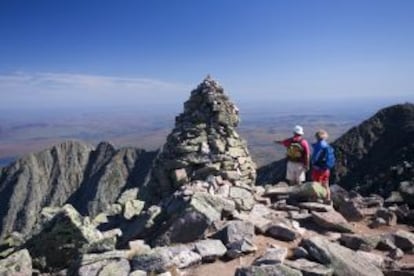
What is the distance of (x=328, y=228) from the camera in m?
16.8

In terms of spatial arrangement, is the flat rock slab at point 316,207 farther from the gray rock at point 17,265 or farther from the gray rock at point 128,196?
the gray rock at point 128,196

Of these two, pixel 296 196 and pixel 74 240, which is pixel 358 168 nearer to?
pixel 296 196

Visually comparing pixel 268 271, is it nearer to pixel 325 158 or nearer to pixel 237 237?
pixel 237 237

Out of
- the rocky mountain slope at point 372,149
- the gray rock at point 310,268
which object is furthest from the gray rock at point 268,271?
the rocky mountain slope at point 372,149

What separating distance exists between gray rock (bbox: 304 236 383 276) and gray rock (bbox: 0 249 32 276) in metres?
8.54

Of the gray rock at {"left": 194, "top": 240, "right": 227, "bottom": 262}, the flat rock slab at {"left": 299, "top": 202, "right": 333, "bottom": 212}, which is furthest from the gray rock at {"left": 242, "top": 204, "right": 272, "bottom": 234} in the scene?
the gray rock at {"left": 194, "top": 240, "right": 227, "bottom": 262}

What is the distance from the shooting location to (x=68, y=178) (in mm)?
145375

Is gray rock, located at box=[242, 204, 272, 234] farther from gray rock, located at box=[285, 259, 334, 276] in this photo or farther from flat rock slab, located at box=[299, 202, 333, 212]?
gray rock, located at box=[285, 259, 334, 276]

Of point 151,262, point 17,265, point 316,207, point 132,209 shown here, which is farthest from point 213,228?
point 132,209

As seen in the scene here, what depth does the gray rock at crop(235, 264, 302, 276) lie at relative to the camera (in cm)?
1116

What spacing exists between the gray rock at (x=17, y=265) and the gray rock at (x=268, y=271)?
7205 millimetres

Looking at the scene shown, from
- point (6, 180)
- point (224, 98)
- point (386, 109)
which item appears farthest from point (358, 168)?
point (6, 180)

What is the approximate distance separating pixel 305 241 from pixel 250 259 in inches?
65.6

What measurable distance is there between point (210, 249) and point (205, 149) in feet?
30.7
